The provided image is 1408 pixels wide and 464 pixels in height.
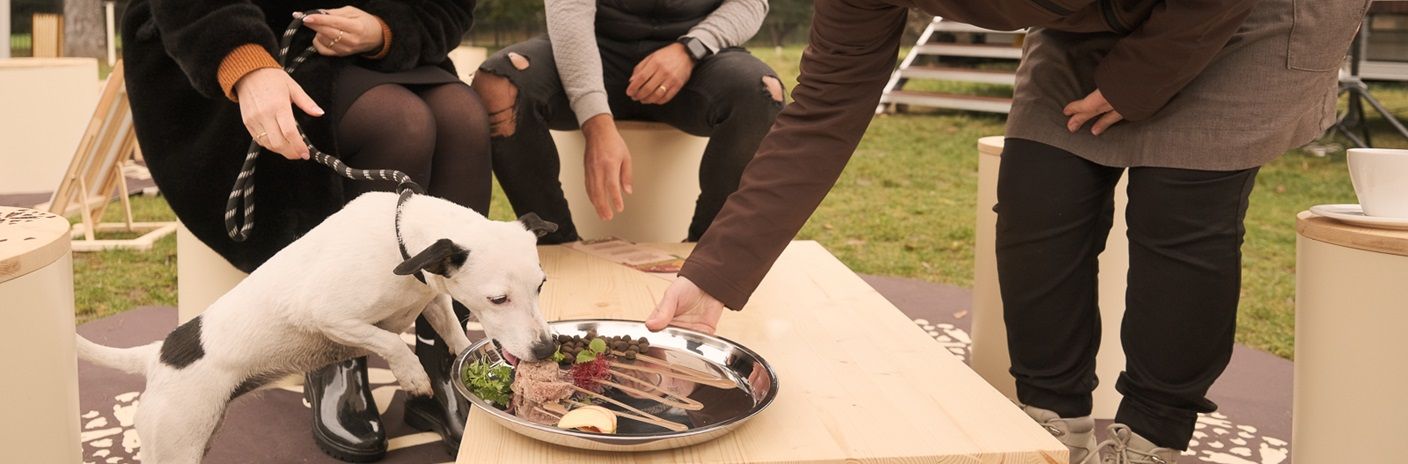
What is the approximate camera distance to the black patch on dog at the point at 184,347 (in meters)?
1.07

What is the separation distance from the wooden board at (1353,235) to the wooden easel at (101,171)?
2.65m

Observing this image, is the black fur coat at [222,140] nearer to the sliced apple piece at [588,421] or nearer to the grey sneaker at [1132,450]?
the sliced apple piece at [588,421]

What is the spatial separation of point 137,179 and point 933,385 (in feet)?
14.2

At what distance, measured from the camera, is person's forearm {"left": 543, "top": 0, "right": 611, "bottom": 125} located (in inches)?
83.9

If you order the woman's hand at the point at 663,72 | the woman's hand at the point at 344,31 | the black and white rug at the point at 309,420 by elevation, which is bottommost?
the black and white rug at the point at 309,420

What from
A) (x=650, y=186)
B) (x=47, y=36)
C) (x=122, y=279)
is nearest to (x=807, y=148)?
(x=650, y=186)

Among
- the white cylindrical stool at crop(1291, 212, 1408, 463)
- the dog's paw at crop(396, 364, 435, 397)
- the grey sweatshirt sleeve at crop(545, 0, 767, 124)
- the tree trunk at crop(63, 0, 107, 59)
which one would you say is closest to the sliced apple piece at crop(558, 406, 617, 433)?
the dog's paw at crop(396, 364, 435, 397)

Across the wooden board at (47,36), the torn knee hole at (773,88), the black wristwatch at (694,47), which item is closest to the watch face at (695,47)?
the black wristwatch at (694,47)

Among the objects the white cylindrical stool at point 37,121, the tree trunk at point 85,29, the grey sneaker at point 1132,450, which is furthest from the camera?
the tree trunk at point 85,29

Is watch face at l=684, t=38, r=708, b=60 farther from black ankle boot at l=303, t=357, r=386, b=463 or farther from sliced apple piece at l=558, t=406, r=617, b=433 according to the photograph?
sliced apple piece at l=558, t=406, r=617, b=433

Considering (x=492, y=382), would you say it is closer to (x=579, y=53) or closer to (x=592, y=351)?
(x=592, y=351)

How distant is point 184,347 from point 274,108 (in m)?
0.27

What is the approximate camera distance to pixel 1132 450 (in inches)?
56.3

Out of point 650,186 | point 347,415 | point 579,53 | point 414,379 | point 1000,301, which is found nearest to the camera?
point 414,379
